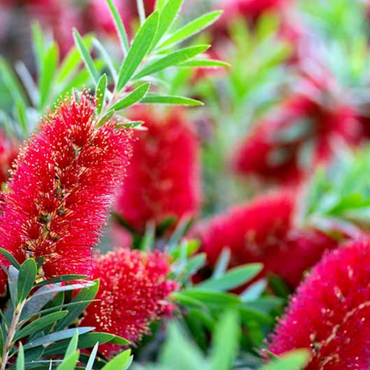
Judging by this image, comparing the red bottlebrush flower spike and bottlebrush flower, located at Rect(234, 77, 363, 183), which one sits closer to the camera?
the red bottlebrush flower spike

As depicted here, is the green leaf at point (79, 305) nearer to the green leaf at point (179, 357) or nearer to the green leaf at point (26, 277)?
the green leaf at point (26, 277)

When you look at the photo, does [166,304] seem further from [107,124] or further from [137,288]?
[107,124]

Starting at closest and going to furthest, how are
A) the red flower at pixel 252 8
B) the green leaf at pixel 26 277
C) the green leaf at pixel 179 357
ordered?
1. the green leaf at pixel 179 357
2. the green leaf at pixel 26 277
3. the red flower at pixel 252 8

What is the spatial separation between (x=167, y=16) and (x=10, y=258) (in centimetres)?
18

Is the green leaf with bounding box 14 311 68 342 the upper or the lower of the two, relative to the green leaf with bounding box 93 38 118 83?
lower

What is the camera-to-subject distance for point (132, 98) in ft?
1.30

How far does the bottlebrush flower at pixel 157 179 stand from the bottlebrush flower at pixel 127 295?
0.23 m

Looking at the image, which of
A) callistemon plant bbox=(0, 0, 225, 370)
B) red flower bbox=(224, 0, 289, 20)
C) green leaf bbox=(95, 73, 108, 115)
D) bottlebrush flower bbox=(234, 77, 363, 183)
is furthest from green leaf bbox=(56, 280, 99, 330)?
red flower bbox=(224, 0, 289, 20)

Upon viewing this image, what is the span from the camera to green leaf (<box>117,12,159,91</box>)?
402mm

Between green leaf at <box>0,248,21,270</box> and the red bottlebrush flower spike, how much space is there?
19 centimetres

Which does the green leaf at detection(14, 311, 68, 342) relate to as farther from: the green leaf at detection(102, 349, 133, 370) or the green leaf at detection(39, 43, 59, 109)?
the green leaf at detection(39, 43, 59, 109)

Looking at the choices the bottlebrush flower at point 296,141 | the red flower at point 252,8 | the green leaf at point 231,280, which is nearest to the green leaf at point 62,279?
the green leaf at point 231,280

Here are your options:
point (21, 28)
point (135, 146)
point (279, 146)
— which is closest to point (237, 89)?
point (279, 146)

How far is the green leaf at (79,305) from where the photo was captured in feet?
1.34
